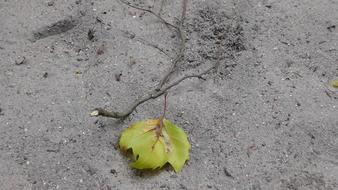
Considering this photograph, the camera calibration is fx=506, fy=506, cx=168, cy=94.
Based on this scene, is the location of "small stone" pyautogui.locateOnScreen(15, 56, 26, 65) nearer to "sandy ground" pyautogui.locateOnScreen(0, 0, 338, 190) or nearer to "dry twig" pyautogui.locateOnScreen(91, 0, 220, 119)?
"sandy ground" pyautogui.locateOnScreen(0, 0, 338, 190)

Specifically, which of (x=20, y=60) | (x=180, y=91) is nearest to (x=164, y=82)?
(x=180, y=91)

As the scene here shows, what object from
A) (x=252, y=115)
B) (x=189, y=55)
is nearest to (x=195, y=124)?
(x=252, y=115)

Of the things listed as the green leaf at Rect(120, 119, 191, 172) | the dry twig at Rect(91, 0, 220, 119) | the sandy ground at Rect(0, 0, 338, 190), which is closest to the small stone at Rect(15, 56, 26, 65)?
the sandy ground at Rect(0, 0, 338, 190)

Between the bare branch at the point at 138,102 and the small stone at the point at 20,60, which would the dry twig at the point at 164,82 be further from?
the small stone at the point at 20,60

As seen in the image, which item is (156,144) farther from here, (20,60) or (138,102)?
(20,60)

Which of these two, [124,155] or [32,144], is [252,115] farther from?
[32,144]

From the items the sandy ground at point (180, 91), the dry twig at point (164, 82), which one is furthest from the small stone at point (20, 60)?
the dry twig at point (164, 82)
